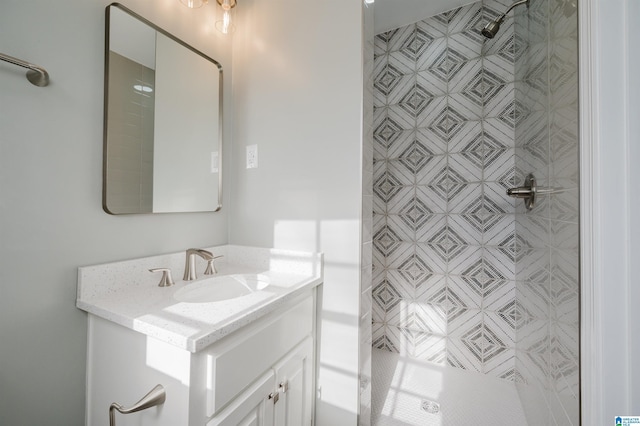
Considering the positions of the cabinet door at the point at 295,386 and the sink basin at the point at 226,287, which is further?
the sink basin at the point at 226,287

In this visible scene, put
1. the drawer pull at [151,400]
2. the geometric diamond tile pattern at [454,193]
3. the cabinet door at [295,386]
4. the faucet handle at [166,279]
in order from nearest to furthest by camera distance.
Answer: the drawer pull at [151,400], the cabinet door at [295,386], the faucet handle at [166,279], the geometric diamond tile pattern at [454,193]

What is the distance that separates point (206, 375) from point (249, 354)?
142 mm

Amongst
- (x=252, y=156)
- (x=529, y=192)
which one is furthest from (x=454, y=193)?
(x=252, y=156)

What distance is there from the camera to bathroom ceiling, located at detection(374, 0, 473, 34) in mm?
1722

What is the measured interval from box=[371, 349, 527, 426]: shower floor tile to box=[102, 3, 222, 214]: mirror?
1520 mm

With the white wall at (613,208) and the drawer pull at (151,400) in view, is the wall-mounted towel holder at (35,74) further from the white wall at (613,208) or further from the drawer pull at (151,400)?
the white wall at (613,208)

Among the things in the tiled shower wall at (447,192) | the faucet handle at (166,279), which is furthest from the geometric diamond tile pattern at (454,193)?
the faucet handle at (166,279)

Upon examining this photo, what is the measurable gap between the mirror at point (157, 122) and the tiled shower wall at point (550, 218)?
1439mm

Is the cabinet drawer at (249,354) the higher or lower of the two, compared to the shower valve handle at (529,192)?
lower

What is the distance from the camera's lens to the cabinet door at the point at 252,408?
71cm

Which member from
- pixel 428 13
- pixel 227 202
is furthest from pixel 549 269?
pixel 428 13

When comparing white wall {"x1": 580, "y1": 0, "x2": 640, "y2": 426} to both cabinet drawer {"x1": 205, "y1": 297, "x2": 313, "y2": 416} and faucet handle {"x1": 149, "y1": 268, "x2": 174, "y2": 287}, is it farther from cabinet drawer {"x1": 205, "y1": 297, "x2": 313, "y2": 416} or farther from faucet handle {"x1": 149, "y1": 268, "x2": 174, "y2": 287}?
faucet handle {"x1": 149, "y1": 268, "x2": 174, "y2": 287}

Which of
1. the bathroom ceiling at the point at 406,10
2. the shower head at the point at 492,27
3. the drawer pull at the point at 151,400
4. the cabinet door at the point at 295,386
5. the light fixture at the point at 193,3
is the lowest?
the cabinet door at the point at 295,386

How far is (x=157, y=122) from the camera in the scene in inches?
44.1
